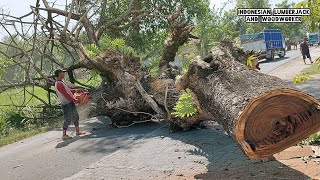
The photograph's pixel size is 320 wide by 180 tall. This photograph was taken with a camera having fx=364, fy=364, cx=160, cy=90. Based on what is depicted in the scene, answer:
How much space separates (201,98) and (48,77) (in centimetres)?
610

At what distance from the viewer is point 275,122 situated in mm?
4145

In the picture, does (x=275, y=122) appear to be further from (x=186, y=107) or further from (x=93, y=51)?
(x=93, y=51)

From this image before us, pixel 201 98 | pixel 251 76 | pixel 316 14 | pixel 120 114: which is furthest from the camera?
pixel 120 114

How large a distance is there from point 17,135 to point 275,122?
7454 mm

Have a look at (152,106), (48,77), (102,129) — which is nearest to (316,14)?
(152,106)

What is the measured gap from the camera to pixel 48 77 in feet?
34.2

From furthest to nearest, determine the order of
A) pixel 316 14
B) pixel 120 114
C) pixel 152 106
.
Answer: pixel 120 114, pixel 152 106, pixel 316 14

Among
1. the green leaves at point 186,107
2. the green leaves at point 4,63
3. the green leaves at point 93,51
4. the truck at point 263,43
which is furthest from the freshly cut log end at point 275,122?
the truck at point 263,43

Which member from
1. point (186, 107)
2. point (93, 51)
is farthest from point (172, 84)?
point (93, 51)

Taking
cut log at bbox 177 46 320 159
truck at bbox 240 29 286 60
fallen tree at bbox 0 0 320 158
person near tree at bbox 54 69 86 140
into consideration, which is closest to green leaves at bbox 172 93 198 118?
fallen tree at bbox 0 0 320 158

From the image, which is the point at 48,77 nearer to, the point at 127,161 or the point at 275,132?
the point at 127,161

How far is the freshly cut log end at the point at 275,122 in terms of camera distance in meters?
3.91

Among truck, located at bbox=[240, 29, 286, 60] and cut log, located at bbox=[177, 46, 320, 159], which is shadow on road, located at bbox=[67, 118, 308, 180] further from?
truck, located at bbox=[240, 29, 286, 60]

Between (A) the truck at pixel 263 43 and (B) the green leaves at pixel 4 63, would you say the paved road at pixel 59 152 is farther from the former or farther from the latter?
(A) the truck at pixel 263 43
